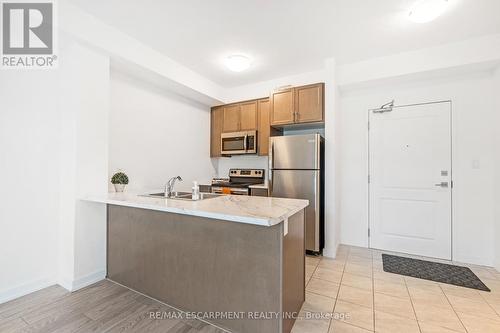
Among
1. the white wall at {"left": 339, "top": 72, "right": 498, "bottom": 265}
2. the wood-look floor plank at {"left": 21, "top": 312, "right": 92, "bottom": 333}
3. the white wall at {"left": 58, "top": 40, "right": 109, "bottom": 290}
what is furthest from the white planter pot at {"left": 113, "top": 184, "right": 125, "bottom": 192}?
the white wall at {"left": 339, "top": 72, "right": 498, "bottom": 265}

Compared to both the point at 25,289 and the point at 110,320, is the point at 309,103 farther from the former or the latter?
the point at 25,289

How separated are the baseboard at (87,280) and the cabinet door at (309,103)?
3.02 m

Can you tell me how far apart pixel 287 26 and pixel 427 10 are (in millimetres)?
1237

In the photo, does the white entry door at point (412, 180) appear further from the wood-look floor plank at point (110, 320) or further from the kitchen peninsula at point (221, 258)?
the wood-look floor plank at point (110, 320)

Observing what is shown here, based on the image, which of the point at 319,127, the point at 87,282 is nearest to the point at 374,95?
the point at 319,127

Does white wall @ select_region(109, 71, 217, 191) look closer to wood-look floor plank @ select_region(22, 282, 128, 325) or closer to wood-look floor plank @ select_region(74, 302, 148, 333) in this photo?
wood-look floor plank @ select_region(22, 282, 128, 325)

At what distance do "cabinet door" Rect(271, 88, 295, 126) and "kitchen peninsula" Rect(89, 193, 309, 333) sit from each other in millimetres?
1907

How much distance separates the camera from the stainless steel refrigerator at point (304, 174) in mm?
3023

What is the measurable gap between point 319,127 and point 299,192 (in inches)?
47.0

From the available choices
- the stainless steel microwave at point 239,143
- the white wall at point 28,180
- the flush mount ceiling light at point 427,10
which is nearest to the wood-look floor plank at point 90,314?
the white wall at point 28,180

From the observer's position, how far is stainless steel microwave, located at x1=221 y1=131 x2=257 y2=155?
3799 millimetres

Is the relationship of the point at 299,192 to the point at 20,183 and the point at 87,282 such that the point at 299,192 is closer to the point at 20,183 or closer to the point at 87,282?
the point at 87,282

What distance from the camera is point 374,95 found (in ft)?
11.2

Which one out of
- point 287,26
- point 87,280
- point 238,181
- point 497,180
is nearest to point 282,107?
point 287,26
